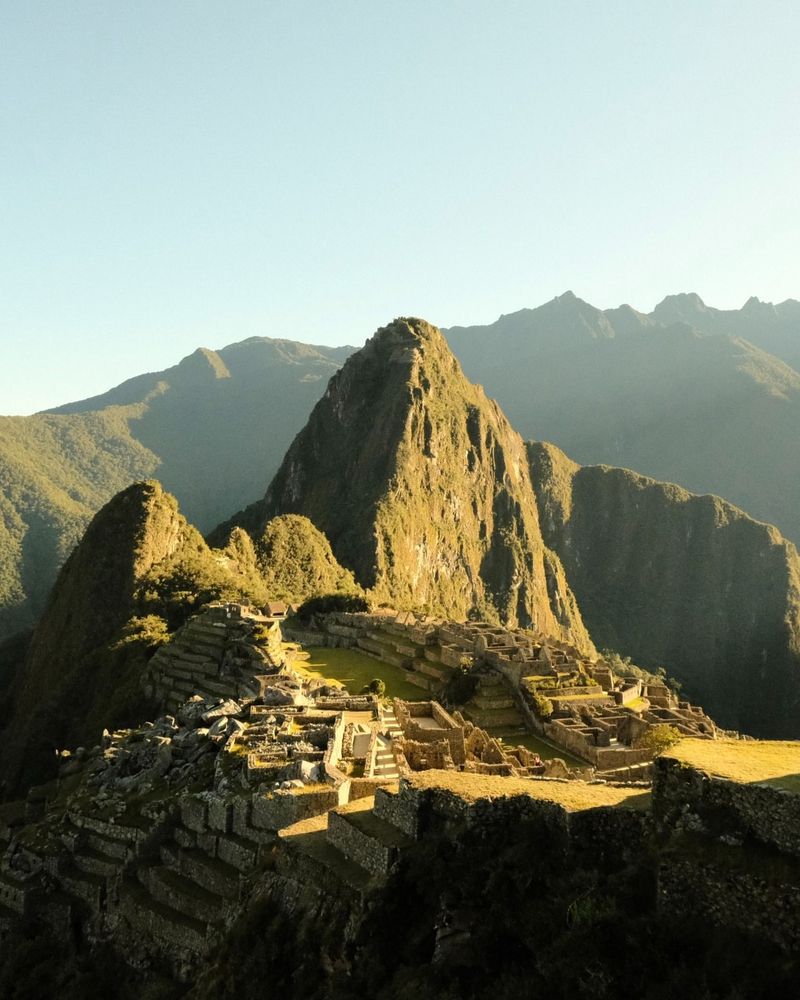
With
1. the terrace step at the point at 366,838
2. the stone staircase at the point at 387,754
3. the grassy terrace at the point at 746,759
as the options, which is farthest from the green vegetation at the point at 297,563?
the grassy terrace at the point at 746,759

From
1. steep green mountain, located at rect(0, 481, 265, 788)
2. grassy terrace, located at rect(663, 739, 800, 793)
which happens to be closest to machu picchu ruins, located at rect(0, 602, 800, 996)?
grassy terrace, located at rect(663, 739, 800, 793)

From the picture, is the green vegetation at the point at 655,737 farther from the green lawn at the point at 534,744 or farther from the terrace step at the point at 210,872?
the terrace step at the point at 210,872

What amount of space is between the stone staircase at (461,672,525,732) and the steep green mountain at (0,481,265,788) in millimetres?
22623

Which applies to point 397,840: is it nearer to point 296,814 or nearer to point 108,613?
point 296,814

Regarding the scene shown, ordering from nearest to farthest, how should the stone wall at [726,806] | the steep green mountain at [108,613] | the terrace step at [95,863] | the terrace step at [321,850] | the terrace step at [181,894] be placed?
1. the stone wall at [726,806]
2. the terrace step at [321,850]
3. the terrace step at [181,894]
4. the terrace step at [95,863]
5. the steep green mountain at [108,613]

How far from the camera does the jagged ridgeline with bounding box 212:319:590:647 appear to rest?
133m

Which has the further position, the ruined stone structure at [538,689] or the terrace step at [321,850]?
the ruined stone structure at [538,689]

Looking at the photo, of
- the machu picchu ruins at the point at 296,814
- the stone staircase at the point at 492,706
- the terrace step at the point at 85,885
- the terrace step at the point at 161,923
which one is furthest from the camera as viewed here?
the stone staircase at the point at 492,706

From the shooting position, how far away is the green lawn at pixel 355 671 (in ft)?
153

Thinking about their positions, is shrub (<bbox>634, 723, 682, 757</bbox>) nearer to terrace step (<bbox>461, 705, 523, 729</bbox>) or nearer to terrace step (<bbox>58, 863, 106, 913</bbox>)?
terrace step (<bbox>461, 705, 523, 729</bbox>)

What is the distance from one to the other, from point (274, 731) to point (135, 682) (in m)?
35.5

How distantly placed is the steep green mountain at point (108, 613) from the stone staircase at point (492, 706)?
2262 centimetres

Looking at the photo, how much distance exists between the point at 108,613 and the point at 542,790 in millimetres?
75508

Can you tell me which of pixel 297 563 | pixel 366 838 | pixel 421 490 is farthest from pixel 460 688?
pixel 421 490
